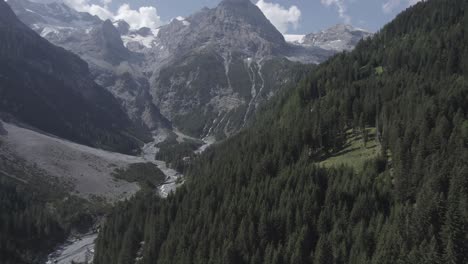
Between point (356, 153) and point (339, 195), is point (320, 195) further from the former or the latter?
point (356, 153)

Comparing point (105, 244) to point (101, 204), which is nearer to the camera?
point (105, 244)

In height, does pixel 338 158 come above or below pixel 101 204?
above

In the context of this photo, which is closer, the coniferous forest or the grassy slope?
the coniferous forest

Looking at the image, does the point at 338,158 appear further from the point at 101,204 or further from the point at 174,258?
the point at 101,204

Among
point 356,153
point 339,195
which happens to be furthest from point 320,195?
point 356,153

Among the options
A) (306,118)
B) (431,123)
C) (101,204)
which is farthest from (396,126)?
(101,204)

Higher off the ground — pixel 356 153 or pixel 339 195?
pixel 356 153

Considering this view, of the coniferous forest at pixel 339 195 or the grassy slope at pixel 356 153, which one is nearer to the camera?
the coniferous forest at pixel 339 195

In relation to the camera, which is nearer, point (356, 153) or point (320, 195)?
point (320, 195)
